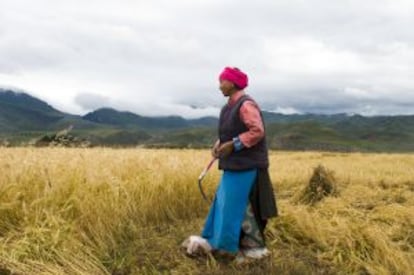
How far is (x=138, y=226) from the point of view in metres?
7.09

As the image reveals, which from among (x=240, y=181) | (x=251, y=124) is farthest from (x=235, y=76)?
(x=240, y=181)

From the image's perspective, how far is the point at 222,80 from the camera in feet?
20.8

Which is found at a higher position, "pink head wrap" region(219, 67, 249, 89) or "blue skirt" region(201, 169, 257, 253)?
"pink head wrap" region(219, 67, 249, 89)

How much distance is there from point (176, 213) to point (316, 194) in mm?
3129

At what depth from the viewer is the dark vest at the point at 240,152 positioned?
20.3ft

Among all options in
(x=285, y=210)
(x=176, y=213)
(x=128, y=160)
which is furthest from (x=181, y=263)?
(x=128, y=160)

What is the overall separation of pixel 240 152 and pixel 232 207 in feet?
1.98

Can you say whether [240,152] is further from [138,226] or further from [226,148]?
[138,226]

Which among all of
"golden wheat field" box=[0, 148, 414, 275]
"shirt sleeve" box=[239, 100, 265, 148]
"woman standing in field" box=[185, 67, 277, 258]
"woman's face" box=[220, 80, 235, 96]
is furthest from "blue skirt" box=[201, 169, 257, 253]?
"woman's face" box=[220, 80, 235, 96]

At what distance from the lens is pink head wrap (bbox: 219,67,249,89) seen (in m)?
6.29

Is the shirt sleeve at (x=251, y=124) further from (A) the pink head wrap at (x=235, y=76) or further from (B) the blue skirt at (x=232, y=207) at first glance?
(B) the blue skirt at (x=232, y=207)

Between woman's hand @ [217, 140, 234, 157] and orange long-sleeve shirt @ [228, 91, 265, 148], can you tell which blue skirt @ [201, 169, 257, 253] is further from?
orange long-sleeve shirt @ [228, 91, 265, 148]

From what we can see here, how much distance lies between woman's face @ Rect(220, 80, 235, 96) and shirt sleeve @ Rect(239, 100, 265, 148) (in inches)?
11.0

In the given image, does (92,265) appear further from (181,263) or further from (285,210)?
(285,210)
